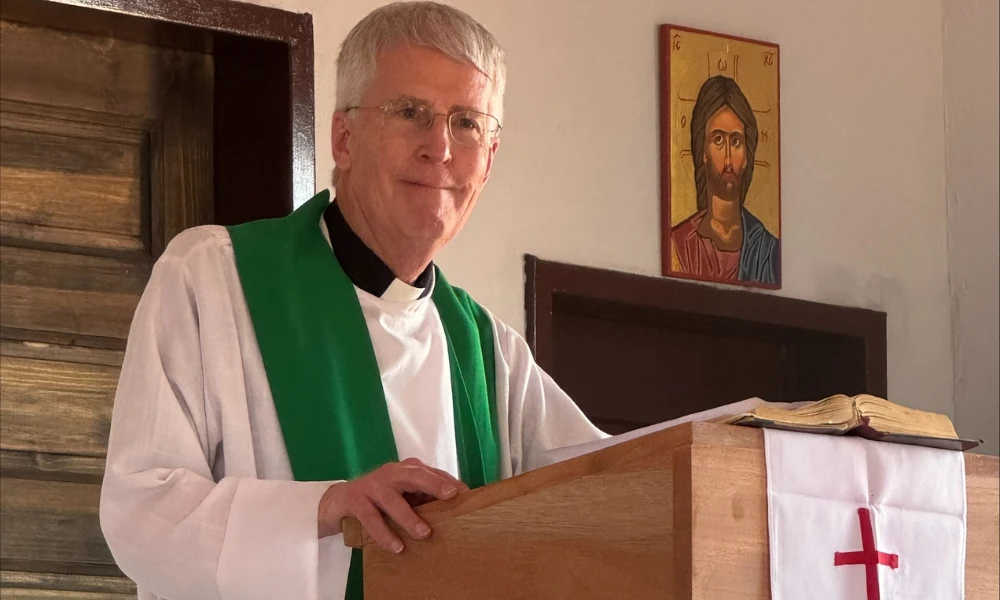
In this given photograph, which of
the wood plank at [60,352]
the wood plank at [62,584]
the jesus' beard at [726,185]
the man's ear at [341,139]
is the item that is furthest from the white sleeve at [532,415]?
the jesus' beard at [726,185]

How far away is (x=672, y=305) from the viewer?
14.4 ft

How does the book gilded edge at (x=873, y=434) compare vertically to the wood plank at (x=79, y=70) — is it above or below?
below

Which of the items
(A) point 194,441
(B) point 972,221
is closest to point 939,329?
(B) point 972,221

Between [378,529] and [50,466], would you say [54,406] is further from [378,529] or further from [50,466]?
[378,529]

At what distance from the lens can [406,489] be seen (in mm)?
1856

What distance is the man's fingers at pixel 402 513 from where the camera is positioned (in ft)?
6.03

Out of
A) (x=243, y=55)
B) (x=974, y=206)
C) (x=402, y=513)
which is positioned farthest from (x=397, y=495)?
(x=974, y=206)

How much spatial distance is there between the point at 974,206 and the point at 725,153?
893mm

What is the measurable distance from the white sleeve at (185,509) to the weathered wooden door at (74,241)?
1.49 metres

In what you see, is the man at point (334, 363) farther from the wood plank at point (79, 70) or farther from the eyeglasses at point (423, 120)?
the wood plank at point (79, 70)

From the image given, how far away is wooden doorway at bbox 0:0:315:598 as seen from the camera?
3600mm

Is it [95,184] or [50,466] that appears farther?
[95,184]

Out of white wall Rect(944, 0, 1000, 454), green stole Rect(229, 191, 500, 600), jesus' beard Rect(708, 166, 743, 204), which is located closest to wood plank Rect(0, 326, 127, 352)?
green stole Rect(229, 191, 500, 600)

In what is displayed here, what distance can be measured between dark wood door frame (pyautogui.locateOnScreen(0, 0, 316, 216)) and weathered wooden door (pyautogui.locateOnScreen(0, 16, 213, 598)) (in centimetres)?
7
